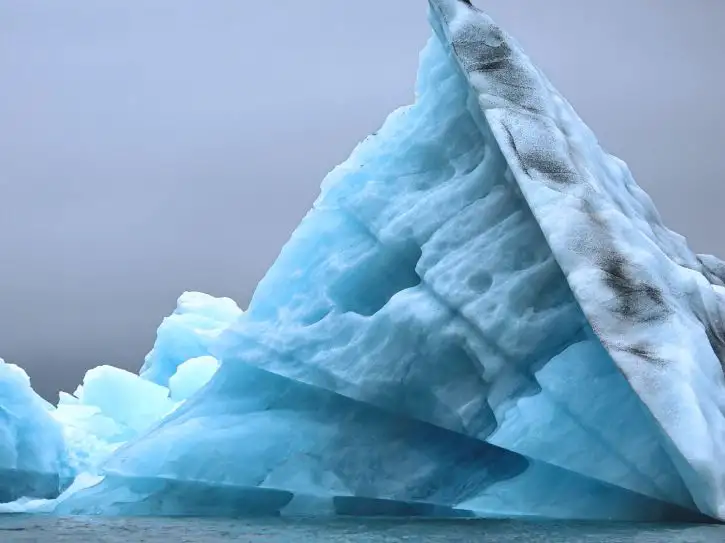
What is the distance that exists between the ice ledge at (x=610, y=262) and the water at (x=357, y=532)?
856mm

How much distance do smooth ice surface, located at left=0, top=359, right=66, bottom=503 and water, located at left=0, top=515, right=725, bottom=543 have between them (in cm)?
619

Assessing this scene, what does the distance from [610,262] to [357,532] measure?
10.3 feet

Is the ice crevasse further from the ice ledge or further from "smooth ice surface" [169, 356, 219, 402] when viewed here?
"smooth ice surface" [169, 356, 219, 402]

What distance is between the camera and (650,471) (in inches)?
340

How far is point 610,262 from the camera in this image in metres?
8.74

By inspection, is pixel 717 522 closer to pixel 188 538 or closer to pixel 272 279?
pixel 188 538

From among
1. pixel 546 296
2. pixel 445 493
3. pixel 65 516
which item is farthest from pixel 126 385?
pixel 546 296

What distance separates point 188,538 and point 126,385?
12908 millimetres

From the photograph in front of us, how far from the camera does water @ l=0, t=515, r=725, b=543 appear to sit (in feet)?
23.6

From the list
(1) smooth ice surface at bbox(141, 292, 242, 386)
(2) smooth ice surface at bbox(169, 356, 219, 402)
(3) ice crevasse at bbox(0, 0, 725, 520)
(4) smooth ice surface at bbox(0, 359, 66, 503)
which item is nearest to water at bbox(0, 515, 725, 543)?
(3) ice crevasse at bbox(0, 0, 725, 520)

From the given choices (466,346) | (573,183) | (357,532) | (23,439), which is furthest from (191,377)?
(357,532)

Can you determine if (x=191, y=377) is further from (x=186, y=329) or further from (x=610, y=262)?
(x=610, y=262)

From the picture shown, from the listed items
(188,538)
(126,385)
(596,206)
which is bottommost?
(126,385)

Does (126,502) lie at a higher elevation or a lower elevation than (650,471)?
lower
